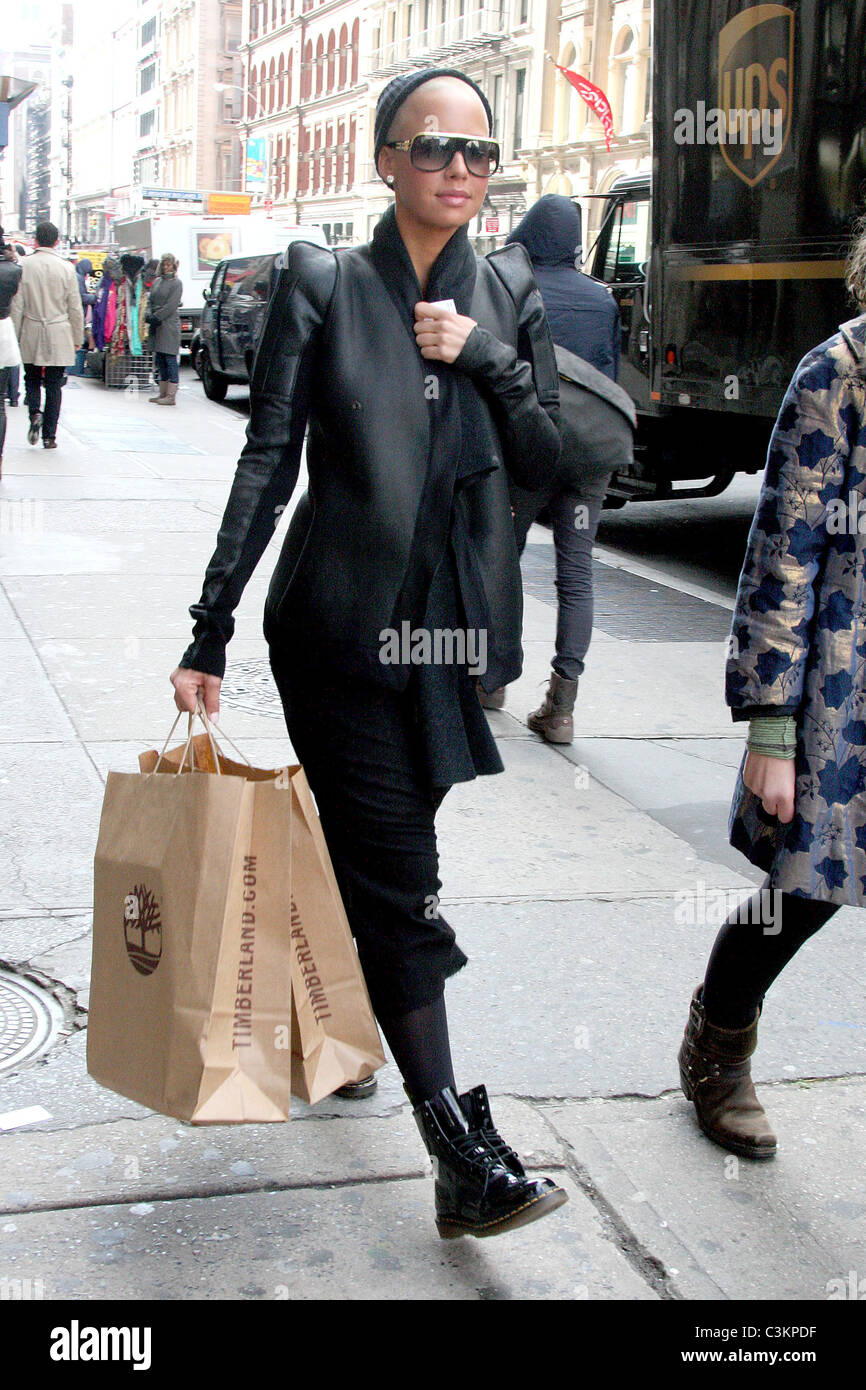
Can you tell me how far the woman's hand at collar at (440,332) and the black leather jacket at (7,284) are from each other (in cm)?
898

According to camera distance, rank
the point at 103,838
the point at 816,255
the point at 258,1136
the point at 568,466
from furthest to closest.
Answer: the point at 816,255
the point at 568,466
the point at 258,1136
the point at 103,838

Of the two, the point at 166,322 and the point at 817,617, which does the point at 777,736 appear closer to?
the point at 817,617

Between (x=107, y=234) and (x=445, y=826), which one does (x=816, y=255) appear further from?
(x=107, y=234)

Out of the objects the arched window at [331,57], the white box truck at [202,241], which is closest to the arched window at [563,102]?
the white box truck at [202,241]

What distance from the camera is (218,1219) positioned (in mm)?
2607

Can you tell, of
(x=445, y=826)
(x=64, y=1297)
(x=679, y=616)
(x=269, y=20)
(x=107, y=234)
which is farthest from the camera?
(x=107, y=234)

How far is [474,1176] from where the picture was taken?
2447 mm

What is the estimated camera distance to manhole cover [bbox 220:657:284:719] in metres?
5.91

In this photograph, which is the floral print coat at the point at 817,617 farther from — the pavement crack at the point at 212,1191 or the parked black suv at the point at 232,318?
the parked black suv at the point at 232,318

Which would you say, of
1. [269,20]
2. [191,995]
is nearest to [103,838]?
[191,995]

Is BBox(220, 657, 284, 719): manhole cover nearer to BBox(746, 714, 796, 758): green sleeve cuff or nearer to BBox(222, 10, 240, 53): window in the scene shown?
BBox(746, 714, 796, 758): green sleeve cuff

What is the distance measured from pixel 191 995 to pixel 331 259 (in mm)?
1240

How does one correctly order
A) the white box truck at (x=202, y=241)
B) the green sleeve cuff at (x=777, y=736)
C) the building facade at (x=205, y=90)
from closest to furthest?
the green sleeve cuff at (x=777, y=736), the white box truck at (x=202, y=241), the building facade at (x=205, y=90)

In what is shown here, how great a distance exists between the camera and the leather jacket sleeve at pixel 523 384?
2.48 meters
